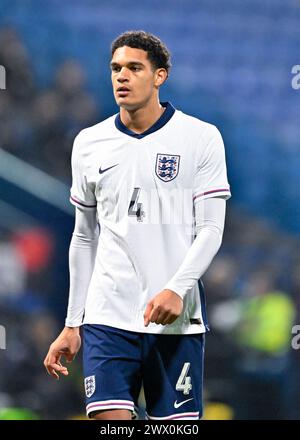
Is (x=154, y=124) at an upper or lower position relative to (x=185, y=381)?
upper

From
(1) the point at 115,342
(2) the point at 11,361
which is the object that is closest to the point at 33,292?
(2) the point at 11,361

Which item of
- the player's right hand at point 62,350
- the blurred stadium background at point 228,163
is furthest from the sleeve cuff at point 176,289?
the blurred stadium background at point 228,163

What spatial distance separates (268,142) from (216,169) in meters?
1.65

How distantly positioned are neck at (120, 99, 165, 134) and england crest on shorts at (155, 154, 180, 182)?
0.44 ft

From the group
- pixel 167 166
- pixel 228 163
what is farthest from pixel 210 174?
pixel 228 163

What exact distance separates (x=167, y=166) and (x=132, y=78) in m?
0.32

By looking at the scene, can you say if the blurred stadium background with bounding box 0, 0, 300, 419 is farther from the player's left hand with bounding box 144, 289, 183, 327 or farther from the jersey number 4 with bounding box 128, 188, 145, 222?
the player's left hand with bounding box 144, 289, 183, 327

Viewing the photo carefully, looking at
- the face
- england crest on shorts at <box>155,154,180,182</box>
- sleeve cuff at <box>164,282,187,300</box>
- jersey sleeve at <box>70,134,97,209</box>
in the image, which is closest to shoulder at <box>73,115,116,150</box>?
jersey sleeve at <box>70,134,97,209</box>

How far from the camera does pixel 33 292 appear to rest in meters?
4.97

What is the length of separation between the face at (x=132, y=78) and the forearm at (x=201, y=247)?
42 centimetres

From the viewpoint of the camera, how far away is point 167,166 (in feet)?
11.2

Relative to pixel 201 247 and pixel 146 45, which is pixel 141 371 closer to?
pixel 201 247

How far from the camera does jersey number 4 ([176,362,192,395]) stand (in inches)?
133
